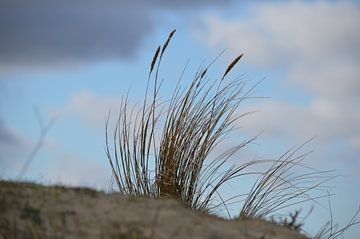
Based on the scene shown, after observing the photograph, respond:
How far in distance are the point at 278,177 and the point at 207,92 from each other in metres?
0.78

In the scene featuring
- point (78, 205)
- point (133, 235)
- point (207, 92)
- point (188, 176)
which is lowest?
point (133, 235)

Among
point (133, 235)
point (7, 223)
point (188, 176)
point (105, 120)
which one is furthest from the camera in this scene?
point (105, 120)

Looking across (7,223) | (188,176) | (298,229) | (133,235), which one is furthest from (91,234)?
(188,176)

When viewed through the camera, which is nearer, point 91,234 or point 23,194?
point 91,234

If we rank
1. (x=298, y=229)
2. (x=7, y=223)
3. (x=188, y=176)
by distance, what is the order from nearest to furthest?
1. (x=7, y=223)
2. (x=298, y=229)
3. (x=188, y=176)

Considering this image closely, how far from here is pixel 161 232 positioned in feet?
7.29

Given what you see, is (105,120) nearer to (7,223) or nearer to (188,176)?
(188,176)

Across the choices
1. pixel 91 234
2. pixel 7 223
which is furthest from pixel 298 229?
pixel 7 223

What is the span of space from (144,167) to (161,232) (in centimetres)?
202

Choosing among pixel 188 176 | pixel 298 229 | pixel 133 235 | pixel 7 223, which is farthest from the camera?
pixel 188 176

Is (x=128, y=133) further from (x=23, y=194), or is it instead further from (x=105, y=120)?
(x=23, y=194)

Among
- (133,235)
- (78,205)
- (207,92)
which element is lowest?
(133,235)

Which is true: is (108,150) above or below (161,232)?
above

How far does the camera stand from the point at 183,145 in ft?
13.7
